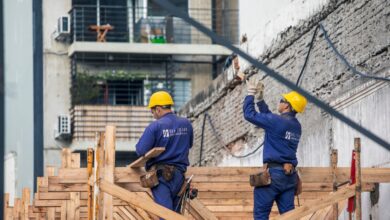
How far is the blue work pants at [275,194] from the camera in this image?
52.5 feet

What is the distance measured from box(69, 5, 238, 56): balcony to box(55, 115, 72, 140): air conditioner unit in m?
1.97

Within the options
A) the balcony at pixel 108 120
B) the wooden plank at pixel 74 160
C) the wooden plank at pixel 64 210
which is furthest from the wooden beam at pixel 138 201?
the balcony at pixel 108 120

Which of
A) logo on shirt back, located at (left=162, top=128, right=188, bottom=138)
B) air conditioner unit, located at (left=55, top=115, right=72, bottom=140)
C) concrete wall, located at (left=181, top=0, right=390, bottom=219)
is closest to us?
logo on shirt back, located at (left=162, top=128, right=188, bottom=138)

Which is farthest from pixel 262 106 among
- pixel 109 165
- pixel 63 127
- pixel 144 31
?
pixel 144 31

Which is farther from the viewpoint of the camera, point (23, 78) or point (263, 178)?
point (23, 78)

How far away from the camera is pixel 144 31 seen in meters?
45.5

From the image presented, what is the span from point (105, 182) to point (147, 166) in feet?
1.96

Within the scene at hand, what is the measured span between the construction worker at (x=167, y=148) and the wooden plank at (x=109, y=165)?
0.31 m

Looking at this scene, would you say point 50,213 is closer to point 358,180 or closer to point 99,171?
point 99,171

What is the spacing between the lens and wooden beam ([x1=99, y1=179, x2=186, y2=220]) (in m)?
15.2

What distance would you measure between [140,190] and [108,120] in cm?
2797

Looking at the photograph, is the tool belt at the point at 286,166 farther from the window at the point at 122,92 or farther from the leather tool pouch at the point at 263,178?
the window at the point at 122,92

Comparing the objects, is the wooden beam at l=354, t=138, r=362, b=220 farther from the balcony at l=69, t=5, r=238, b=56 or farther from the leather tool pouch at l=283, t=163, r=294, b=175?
the balcony at l=69, t=5, r=238, b=56

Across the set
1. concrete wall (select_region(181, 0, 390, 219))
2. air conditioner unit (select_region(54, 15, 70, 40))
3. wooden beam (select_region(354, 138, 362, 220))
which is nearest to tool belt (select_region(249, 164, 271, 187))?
wooden beam (select_region(354, 138, 362, 220))
